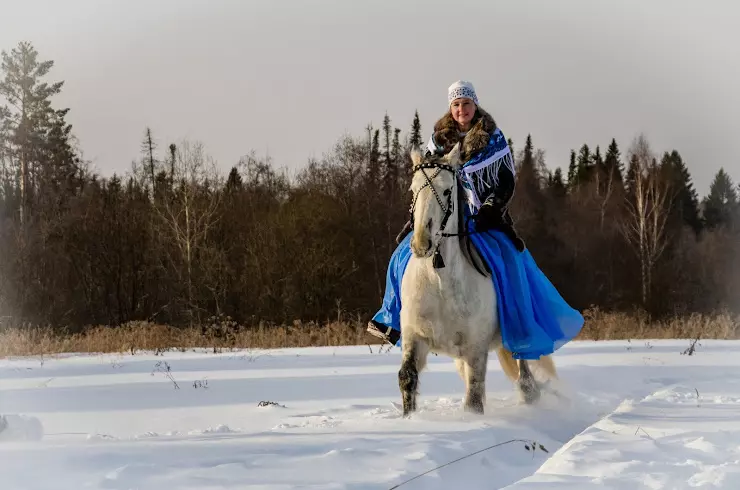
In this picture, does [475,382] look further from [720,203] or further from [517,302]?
[720,203]

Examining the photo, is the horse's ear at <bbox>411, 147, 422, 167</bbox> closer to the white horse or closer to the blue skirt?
the white horse

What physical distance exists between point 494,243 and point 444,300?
964 millimetres

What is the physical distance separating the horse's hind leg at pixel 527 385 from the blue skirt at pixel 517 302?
367mm

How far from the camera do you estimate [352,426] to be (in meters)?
4.39

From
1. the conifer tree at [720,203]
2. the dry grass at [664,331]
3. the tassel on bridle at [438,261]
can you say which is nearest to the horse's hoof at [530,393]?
the tassel on bridle at [438,261]

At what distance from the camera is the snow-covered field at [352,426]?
297cm

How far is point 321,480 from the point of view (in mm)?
2934

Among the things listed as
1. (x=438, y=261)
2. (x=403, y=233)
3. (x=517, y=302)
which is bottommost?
(x=517, y=302)

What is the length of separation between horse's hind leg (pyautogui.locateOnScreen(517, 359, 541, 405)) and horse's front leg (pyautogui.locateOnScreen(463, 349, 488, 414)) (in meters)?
1.08

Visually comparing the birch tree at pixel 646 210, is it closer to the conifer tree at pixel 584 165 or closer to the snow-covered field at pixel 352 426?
the conifer tree at pixel 584 165

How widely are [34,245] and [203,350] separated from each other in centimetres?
1389

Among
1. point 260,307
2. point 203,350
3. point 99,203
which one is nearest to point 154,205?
point 99,203

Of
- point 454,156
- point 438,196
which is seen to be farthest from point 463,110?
point 438,196

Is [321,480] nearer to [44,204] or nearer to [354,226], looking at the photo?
[44,204]
